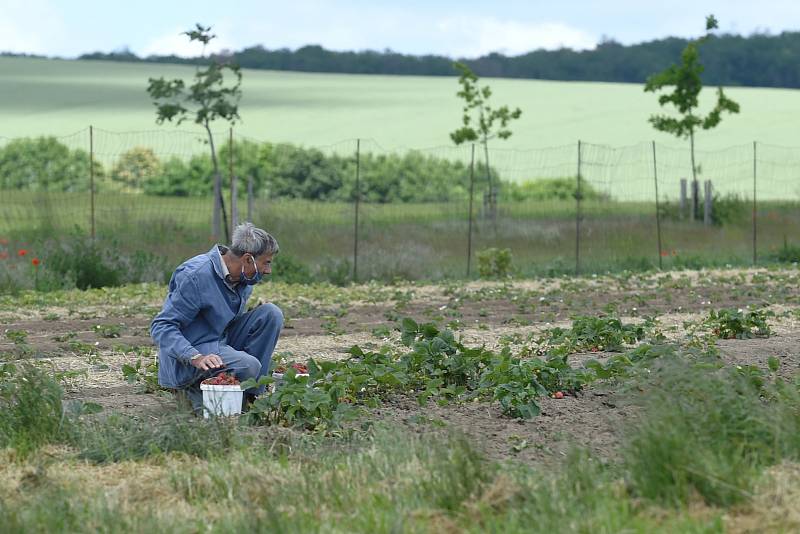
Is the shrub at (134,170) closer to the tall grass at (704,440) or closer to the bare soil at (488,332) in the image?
the bare soil at (488,332)

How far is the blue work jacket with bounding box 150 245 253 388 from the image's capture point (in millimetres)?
6535

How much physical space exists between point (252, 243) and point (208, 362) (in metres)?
0.66

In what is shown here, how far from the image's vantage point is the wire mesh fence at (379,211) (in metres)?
17.1

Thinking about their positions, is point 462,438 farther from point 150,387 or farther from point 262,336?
point 150,387

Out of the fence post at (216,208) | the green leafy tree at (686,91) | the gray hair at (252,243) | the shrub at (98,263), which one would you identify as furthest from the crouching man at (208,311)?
the green leafy tree at (686,91)

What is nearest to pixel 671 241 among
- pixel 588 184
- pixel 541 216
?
pixel 541 216

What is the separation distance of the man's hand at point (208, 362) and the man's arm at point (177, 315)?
137mm

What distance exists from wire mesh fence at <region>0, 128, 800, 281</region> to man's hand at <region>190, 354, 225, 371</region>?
9288 millimetres

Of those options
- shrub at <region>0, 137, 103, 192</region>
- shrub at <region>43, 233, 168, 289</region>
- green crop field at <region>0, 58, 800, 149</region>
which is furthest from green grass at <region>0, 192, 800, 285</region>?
green crop field at <region>0, 58, 800, 149</region>

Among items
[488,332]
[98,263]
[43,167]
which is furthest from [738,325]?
[43,167]

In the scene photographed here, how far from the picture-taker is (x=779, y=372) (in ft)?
25.1

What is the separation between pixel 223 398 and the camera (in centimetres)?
634

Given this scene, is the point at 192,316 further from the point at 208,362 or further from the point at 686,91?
the point at 686,91

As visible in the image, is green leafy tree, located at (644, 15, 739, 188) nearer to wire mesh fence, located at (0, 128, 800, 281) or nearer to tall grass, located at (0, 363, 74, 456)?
wire mesh fence, located at (0, 128, 800, 281)
